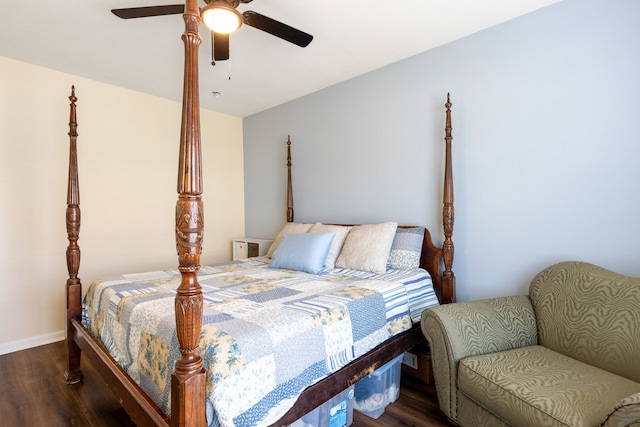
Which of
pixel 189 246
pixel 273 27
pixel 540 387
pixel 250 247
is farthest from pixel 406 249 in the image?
pixel 250 247

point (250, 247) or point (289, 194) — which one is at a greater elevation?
point (289, 194)

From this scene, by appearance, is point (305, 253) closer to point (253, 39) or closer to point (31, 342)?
point (253, 39)

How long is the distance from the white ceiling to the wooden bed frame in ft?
1.94

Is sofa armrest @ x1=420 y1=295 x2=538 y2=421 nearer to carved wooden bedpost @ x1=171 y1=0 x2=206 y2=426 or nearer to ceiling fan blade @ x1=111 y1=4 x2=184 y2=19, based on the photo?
carved wooden bedpost @ x1=171 y1=0 x2=206 y2=426

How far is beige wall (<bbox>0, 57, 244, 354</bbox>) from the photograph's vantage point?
285 cm

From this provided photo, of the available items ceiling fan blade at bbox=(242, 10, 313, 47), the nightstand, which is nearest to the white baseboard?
the nightstand

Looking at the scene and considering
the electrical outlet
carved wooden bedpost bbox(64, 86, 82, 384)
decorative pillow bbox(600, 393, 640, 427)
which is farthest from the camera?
the electrical outlet

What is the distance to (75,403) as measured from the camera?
2.06 metres

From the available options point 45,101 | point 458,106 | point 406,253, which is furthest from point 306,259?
point 45,101

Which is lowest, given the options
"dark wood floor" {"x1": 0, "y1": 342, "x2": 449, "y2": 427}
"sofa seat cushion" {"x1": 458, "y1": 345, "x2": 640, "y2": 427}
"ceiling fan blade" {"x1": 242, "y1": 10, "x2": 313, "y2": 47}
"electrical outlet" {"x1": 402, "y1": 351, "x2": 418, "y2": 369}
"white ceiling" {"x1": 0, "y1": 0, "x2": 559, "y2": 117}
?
"dark wood floor" {"x1": 0, "y1": 342, "x2": 449, "y2": 427}

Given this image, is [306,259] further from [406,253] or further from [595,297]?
[595,297]

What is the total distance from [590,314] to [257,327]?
1.67 metres

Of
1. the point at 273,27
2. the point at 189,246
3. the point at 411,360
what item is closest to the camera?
the point at 189,246

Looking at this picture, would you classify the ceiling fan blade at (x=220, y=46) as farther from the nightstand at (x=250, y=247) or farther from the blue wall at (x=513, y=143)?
the nightstand at (x=250, y=247)
